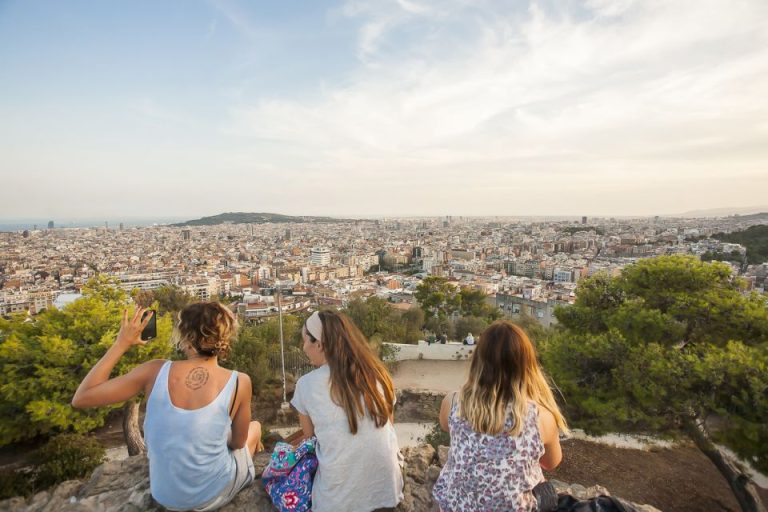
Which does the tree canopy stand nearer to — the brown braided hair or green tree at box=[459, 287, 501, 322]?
the brown braided hair

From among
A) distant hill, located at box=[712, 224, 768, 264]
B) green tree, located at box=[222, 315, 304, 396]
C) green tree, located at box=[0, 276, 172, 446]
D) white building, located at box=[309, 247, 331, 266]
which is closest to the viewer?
green tree, located at box=[0, 276, 172, 446]

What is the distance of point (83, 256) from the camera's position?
56.6 meters

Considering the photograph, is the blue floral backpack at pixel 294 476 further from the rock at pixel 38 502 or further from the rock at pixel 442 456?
the rock at pixel 38 502

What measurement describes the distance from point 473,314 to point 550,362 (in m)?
13.4

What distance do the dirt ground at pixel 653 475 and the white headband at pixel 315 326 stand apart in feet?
9.82

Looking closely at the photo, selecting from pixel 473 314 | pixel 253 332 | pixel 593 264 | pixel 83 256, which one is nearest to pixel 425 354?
pixel 253 332

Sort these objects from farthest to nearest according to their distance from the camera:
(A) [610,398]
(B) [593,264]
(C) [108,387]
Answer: (B) [593,264], (A) [610,398], (C) [108,387]

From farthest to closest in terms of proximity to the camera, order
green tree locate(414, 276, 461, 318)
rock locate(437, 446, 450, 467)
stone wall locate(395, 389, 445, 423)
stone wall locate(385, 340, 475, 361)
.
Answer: green tree locate(414, 276, 461, 318) → stone wall locate(385, 340, 475, 361) → stone wall locate(395, 389, 445, 423) → rock locate(437, 446, 450, 467)

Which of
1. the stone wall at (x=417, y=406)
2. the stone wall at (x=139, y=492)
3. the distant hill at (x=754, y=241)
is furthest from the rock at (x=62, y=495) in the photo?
the distant hill at (x=754, y=241)

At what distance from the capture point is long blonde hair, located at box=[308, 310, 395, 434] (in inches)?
76.2

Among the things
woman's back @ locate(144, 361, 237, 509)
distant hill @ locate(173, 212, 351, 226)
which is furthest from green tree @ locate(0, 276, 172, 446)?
distant hill @ locate(173, 212, 351, 226)

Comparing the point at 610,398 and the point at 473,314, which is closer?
the point at 610,398

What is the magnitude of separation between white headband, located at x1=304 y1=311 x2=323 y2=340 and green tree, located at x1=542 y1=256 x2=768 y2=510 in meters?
3.91

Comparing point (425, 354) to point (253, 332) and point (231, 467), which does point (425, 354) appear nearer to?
point (253, 332)
